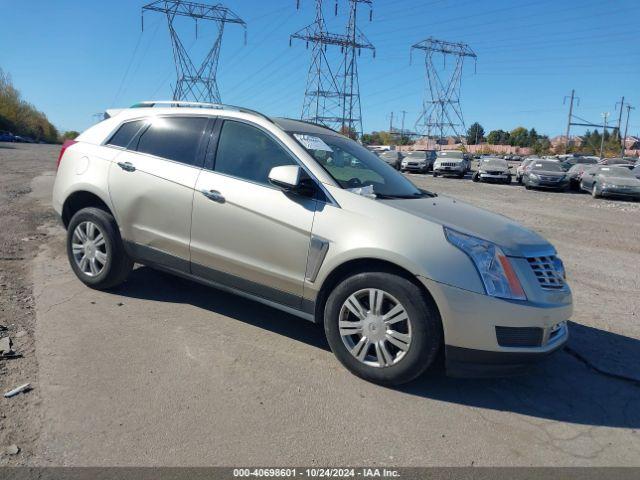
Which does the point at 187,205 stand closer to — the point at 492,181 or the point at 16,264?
the point at 16,264

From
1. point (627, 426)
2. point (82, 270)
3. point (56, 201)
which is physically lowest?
point (627, 426)

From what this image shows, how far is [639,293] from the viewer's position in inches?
251

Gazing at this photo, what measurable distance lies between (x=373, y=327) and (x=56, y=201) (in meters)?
3.76

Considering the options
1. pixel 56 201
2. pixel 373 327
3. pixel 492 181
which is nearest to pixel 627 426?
pixel 373 327

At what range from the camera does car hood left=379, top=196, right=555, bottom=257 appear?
358 cm

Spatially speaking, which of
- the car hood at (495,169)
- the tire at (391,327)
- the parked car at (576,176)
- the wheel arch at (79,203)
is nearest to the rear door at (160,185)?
the wheel arch at (79,203)

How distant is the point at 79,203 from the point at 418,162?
32.1 metres

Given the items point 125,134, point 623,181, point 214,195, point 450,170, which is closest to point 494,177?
point 450,170

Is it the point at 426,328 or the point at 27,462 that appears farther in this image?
the point at 426,328

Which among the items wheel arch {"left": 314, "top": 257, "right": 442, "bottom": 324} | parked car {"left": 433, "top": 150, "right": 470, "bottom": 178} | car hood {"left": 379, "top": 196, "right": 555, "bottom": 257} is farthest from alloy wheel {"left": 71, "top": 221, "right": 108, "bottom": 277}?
parked car {"left": 433, "top": 150, "right": 470, "bottom": 178}

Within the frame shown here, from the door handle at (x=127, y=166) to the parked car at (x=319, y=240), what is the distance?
0.04 feet

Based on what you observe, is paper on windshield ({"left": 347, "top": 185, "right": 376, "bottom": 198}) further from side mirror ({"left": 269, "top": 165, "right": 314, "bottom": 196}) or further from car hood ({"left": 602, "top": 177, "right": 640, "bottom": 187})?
car hood ({"left": 602, "top": 177, "right": 640, "bottom": 187})

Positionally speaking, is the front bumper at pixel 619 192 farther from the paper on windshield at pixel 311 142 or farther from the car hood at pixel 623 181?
the paper on windshield at pixel 311 142

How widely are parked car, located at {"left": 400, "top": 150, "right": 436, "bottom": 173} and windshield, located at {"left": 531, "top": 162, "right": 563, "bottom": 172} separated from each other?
37.7ft
